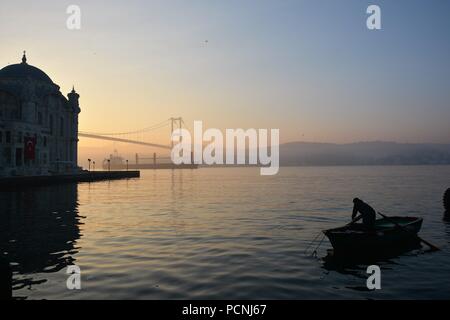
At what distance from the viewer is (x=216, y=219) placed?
30.0 metres

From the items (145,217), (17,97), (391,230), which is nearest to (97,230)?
(145,217)

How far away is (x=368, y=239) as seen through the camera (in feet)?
55.1

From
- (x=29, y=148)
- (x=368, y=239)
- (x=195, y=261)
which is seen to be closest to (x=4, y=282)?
(x=195, y=261)

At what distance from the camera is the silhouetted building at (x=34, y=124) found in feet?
232

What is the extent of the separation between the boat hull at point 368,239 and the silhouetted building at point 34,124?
62.8 metres

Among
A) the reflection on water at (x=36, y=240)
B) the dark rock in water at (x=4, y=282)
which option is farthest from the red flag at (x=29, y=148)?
the dark rock in water at (x=4, y=282)

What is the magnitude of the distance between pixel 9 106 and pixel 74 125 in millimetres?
21427

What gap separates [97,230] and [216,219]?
31.0 feet

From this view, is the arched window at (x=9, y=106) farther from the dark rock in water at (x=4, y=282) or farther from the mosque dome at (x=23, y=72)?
the dark rock in water at (x=4, y=282)

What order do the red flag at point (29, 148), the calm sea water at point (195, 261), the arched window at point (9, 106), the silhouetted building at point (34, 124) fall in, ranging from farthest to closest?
the arched window at point (9, 106)
the red flag at point (29, 148)
the silhouetted building at point (34, 124)
the calm sea water at point (195, 261)

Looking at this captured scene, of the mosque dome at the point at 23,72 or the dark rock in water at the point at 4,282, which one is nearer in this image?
the dark rock in water at the point at 4,282

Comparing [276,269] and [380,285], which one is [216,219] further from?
[380,285]

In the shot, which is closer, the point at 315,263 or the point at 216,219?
the point at 315,263
